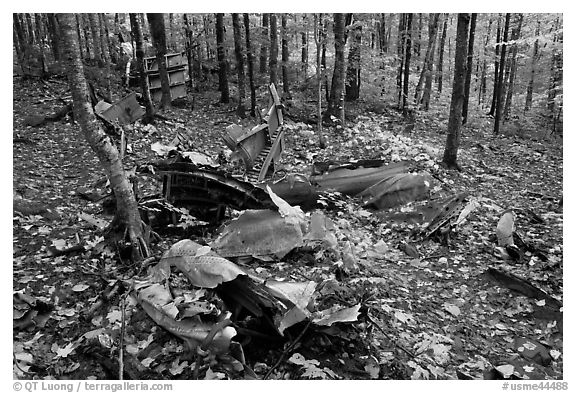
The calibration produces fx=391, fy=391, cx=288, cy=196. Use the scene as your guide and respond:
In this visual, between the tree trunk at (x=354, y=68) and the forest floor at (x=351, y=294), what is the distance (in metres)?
8.53

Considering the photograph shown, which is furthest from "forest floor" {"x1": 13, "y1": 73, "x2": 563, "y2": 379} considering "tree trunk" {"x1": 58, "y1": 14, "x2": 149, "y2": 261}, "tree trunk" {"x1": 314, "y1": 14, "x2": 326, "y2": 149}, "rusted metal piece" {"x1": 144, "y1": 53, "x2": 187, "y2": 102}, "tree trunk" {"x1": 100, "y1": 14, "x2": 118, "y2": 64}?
"tree trunk" {"x1": 100, "y1": 14, "x2": 118, "y2": 64}

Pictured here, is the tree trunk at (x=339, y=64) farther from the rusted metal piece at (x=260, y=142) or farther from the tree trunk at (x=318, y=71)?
the rusted metal piece at (x=260, y=142)

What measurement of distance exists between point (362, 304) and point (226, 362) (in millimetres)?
1656

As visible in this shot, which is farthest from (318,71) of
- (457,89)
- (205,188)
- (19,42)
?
(19,42)

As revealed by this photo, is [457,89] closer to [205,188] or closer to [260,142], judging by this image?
[260,142]

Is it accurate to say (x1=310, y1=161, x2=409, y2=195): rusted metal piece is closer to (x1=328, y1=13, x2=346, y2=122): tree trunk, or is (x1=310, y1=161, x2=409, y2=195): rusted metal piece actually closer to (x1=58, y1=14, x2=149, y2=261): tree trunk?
(x1=58, y1=14, x2=149, y2=261): tree trunk

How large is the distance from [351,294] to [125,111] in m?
9.47

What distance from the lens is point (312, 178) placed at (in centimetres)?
862

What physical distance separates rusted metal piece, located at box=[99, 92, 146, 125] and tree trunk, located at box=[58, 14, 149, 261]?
6468 mm

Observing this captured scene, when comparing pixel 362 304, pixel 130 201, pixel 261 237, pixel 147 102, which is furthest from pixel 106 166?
pixel 147 102

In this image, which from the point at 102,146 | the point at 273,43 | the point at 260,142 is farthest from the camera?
the point at 273,43

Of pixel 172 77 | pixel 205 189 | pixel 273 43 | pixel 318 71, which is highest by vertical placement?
pixel 273 43

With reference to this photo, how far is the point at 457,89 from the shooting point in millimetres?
10453
